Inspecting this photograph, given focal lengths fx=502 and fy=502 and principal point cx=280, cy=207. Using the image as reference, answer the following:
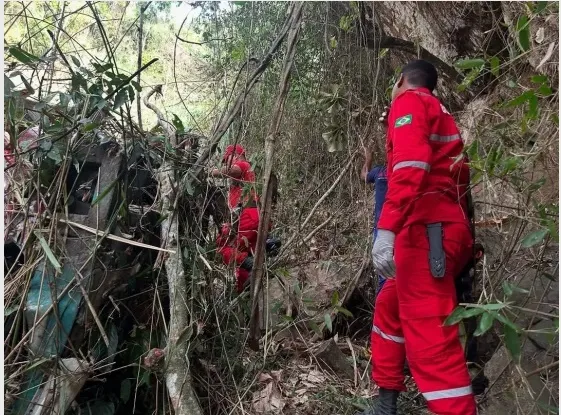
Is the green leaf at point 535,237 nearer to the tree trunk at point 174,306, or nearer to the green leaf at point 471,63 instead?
the green leaf at point 471,63

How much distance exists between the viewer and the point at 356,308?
12.7ft

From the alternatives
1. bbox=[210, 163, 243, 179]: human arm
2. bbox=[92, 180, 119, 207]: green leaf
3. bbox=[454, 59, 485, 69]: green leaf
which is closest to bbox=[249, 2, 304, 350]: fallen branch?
bbox=[210, 163, 243, 179]: human arm

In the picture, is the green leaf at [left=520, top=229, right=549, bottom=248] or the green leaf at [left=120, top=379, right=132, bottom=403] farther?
the green leaf at [left=120, top=379, right=132, bottom=403]

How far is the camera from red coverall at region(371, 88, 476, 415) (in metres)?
2.12

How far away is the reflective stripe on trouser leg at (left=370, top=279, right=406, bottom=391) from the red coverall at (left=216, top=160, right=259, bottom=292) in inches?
32.3

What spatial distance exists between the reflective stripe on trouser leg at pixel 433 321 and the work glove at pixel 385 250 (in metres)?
0.03

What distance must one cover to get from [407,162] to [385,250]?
0.40 metres

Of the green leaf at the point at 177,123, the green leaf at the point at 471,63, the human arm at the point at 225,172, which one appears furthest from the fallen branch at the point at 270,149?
the green leaf at the point at 471,63

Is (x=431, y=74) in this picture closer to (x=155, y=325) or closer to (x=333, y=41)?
(x=333, y=41)

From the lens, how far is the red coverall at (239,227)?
2.78 m

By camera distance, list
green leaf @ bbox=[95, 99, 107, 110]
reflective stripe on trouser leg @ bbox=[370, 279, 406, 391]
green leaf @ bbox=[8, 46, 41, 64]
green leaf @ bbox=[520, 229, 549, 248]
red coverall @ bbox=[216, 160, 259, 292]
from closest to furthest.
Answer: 1. green leaf @ bbox=[520, 229, 549, 248]
2. green leaf @ bbox=[8, 46, 41, 64]
3. green leaf @ bbox=[95, 99, 107, 110]
4. reflective stripe on trouser leg @ bbox=[370, 279, 406, 391]
5. red coverall @ bbox=[216, 160, 259, 292]

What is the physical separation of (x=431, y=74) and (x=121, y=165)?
159 centimetres

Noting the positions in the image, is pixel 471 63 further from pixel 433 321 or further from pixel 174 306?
pixel 174 306

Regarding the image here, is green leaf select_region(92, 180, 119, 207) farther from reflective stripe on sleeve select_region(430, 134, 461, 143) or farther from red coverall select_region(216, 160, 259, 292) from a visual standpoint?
reflective stripe on sleeve select_region(430, 134, 461, 143)
